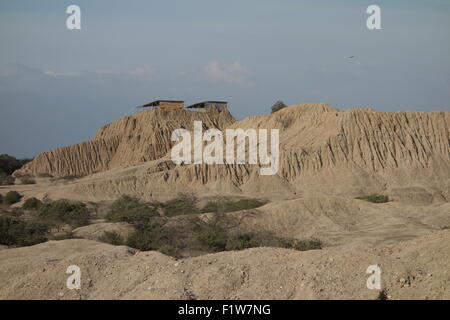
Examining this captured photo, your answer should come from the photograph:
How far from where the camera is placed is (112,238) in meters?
21.6

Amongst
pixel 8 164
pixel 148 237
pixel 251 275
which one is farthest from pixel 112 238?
pixel 8 164

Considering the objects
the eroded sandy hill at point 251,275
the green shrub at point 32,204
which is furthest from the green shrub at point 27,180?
the eroded sandy hill at point 251,275

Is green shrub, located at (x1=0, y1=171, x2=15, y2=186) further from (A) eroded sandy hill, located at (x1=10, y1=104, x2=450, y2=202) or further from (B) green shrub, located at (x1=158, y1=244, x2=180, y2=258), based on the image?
(B) green shrub, located at (x1=158, y1=244, x2=180, y2=258)

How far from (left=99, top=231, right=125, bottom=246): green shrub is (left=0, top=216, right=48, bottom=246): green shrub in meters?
2.06

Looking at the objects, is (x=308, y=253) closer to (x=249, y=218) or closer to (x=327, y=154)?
(x=249, y=218)

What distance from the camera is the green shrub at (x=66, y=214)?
1112 inches

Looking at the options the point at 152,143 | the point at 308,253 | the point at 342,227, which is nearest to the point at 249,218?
the point at 342,227

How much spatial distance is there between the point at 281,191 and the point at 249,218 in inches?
588

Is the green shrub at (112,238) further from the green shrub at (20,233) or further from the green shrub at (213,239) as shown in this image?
the green shrub at (213,239)

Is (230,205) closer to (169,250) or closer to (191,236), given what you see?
(191,236)

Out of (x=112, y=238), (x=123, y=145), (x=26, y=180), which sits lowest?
(x=26, y=180)

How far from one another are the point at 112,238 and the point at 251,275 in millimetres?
11885

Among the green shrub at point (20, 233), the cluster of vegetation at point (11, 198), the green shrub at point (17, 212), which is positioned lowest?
the green shrub at point (17, 212)

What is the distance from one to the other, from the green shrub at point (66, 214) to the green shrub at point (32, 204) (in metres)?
3.93
